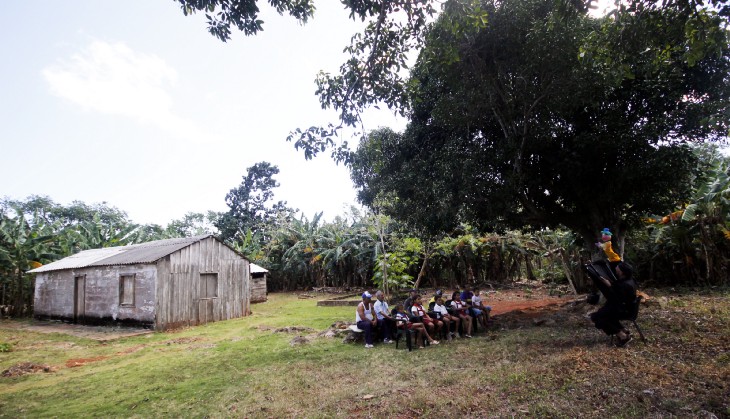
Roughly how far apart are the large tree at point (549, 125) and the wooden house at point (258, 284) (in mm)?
14975

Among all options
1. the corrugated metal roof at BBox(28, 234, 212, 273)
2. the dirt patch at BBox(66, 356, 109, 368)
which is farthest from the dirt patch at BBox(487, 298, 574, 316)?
the corrugated metal roof at BBox(28, 234, 212, 273)

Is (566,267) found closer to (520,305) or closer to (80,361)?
(520,305)

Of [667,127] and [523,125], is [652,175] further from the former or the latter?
[523,125]

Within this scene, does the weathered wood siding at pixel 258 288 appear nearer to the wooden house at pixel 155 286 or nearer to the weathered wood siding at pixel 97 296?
the wooden house at pixel 155 286

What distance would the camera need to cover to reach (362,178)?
15.3 metres

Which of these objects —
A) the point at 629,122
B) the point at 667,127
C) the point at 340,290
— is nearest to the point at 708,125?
the point at 667,127

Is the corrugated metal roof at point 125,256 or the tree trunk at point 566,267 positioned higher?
the corrugated metal roof at point 125,256

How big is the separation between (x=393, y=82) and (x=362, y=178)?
7674 mm

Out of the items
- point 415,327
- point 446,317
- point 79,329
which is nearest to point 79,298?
point 79,329

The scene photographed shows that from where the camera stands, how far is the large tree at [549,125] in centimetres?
883

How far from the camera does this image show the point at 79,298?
17.9 metres

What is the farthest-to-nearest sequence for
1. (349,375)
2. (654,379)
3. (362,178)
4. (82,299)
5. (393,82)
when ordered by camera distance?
(82,299) < (362,178) < (393,82) < (349,375) < (654,379)

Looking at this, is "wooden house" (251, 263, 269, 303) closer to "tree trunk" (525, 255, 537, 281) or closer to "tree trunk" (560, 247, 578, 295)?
"tree trunk" (525, 255, 537, 281)

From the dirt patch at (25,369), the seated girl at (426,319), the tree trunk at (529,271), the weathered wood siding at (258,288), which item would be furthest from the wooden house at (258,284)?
the seated girl at (426,319)
